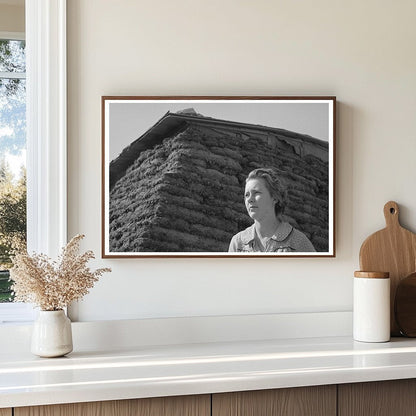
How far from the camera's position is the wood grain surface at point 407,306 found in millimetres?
2201

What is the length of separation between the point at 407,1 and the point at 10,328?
1877 mm

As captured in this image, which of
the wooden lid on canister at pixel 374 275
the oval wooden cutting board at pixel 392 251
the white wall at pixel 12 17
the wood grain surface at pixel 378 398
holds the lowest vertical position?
the wood grain surface at pixel 378 398

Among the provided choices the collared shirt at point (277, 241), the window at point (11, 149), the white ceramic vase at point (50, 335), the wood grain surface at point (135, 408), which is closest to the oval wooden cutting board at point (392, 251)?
the collared shirt at point (277, 241)

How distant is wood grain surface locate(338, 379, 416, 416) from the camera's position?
1.80 m

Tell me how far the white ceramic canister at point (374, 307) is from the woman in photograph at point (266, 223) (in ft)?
0.78

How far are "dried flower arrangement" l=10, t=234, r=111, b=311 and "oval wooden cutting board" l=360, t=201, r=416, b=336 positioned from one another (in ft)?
3.29

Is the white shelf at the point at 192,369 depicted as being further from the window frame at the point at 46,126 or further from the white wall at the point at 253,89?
the window frame at the point at 46,126

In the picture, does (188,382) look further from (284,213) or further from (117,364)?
(284,213)

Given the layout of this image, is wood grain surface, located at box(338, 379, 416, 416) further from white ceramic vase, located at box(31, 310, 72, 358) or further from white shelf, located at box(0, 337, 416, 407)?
white ceramic vase, located at box(31, 310, 72, 358)

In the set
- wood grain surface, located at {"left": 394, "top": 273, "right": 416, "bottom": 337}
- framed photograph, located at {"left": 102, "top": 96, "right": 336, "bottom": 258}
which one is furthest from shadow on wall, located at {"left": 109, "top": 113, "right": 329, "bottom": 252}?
wood grain surface, located at {"left": 394, "top": 273, "right": 416, "bottom": 337}

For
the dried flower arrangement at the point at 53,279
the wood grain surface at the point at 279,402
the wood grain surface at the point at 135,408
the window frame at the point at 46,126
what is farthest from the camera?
the window frame at the point at 46,126

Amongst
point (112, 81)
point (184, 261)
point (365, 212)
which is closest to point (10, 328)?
point (184, 261)

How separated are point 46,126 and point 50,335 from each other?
728 mm

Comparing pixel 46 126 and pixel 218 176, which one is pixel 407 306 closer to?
pixel 218 176
